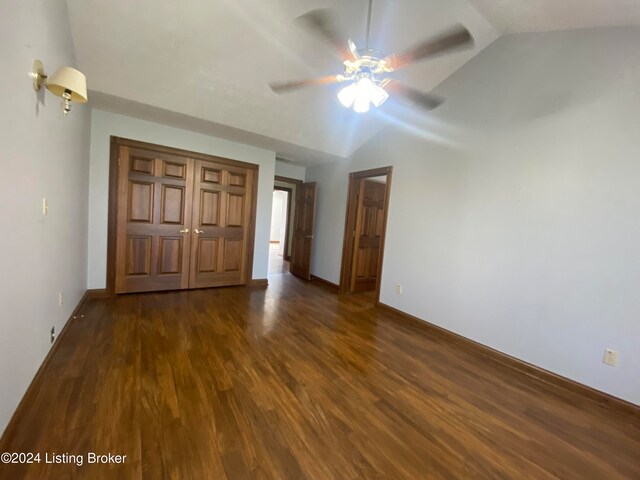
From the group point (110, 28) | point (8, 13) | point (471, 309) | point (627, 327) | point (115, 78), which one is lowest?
point (471, 309)

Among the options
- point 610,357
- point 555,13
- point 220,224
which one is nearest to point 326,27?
point 555,13

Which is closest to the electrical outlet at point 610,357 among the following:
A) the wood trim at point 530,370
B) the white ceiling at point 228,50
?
the wood trim at point 530,370

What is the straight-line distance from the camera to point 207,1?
2.11 meters

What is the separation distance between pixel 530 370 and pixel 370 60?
9.41 ft

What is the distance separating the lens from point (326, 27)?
159 centimetres

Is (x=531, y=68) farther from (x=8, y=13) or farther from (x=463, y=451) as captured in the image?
(x=8, y=13)

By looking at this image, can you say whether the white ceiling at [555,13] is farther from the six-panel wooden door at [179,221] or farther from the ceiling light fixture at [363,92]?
the six-panel wooden door at [179,221]

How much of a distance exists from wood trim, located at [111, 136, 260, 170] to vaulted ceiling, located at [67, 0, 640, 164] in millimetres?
352

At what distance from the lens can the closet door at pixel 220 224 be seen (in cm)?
396

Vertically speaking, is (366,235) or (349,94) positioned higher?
(349,94)

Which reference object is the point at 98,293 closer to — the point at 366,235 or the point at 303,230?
the point at 303,230

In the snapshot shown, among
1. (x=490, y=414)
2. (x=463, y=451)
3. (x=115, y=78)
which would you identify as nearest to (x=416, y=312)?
(x=490, y=414)

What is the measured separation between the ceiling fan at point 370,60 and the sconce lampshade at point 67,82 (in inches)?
47.6

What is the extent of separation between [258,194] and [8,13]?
328 cm
